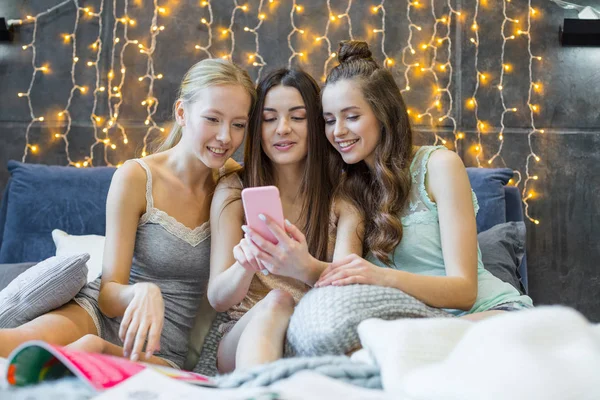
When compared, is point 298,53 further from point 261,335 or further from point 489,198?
point 261,335

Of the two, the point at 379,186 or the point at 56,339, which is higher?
the point at 379,186

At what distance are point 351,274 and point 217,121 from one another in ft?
1.95

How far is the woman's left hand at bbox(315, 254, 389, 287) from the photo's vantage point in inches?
55.8

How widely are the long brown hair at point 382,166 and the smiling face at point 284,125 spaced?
13 centimetres

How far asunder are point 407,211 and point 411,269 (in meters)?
0.16

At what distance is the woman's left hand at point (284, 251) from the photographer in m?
1.38

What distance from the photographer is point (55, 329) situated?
4.86 ft

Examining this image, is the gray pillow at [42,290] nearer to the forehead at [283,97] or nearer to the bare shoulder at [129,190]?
the bare shoulder at [129,190]

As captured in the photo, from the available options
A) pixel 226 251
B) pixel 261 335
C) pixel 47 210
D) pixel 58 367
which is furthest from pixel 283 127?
pixel 47 210

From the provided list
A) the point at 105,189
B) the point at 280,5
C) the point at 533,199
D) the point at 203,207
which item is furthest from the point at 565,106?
the point at 105,189

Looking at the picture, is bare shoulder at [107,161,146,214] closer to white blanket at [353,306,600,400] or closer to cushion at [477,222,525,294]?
white blanket at [353,306,600,400]

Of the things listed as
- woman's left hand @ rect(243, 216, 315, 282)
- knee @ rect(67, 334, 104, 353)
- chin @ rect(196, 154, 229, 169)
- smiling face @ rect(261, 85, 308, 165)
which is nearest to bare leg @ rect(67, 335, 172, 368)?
knee @ rect(67, 334, 104, 353)

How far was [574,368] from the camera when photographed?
2.43 ft

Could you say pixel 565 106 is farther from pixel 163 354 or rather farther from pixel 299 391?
pixel 299 391
